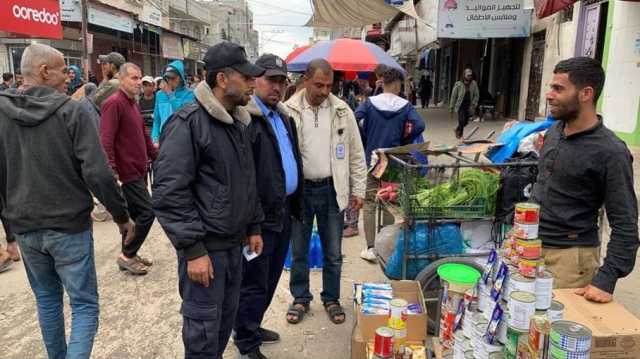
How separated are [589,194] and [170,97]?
5.42 m

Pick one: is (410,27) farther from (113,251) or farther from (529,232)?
(529,232)

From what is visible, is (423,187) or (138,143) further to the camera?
(138,143)

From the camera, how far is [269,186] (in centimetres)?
302

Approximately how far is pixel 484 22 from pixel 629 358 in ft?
36.2

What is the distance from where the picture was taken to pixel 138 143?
447 cm

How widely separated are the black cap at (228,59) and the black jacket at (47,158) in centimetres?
82

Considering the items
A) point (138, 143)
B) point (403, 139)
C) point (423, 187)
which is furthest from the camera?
point (403, 139)

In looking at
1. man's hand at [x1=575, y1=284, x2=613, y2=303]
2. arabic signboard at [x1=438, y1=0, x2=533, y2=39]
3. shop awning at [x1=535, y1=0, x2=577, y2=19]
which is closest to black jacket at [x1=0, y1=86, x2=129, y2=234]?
man's hand at [x1=575, y1=284, x2=613, y2=303]

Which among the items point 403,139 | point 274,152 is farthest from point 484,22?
point 274,152

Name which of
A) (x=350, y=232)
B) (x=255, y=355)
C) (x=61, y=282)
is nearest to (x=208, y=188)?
(x=61, y=282)

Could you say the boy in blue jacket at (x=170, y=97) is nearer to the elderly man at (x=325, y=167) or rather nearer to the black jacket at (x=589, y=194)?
the elderly man at (x=325, y=167)

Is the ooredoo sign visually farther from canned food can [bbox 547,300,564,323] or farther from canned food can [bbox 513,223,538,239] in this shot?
canned food can [bbox 547,300,564,323]

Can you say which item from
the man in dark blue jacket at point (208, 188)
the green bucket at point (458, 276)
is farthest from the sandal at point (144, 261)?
the green bucket at point (458, 276)

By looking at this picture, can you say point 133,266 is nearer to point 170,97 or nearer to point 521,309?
point 170,97
